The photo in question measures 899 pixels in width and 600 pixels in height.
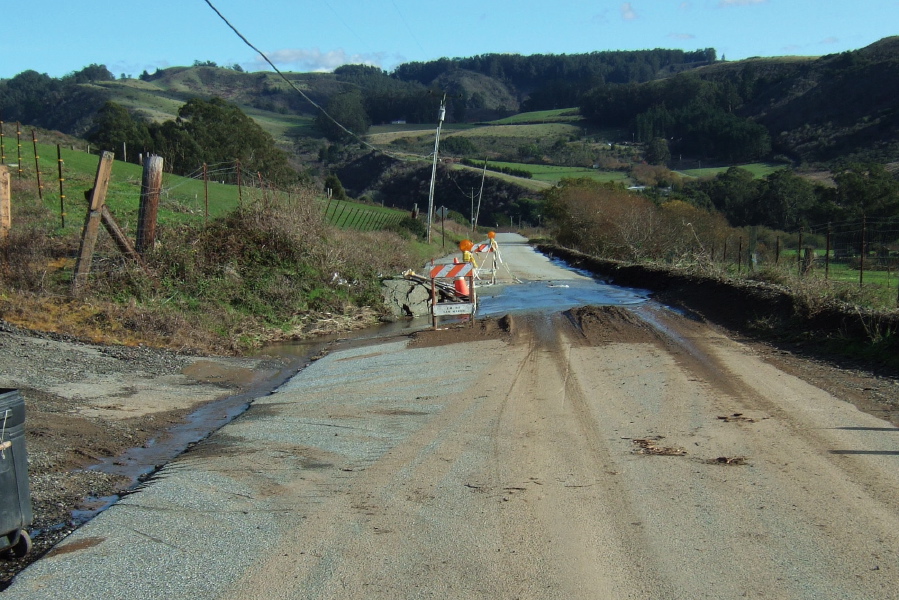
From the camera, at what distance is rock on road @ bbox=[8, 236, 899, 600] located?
497cm

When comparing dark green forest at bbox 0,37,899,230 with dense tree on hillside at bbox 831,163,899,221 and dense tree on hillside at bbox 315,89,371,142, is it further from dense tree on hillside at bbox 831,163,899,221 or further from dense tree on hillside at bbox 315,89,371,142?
dense tree on hillside at bbox 315,89,371,142

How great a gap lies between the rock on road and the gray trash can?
27cm

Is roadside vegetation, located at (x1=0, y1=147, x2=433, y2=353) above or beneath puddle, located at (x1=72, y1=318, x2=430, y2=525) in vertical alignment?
above

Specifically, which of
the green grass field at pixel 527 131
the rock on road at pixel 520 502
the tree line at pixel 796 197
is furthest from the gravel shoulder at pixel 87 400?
the green grass field at pixel 527 131

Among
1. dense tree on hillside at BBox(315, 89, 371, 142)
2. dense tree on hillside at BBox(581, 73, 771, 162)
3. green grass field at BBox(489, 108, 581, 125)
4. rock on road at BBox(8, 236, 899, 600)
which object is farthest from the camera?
green grass field at BBox(489, 108, 581, 125)

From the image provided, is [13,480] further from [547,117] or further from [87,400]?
[547,117]

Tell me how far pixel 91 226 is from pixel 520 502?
12.8 m

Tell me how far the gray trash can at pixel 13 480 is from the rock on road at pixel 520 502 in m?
0.27

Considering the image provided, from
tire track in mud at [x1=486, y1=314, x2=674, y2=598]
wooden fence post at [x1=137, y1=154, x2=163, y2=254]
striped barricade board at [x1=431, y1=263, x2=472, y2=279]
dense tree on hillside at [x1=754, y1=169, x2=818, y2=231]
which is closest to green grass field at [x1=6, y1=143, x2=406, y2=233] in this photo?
wooden fence post at [x1=137, y1=154, x2=163, y2=254]

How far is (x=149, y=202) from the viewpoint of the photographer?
709 inches

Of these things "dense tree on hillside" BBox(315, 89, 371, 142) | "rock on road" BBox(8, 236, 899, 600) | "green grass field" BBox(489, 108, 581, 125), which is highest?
"green grass field" BBox(489, 108, 581, 125)

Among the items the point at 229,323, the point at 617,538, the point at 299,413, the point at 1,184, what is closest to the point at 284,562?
the point at 617,538

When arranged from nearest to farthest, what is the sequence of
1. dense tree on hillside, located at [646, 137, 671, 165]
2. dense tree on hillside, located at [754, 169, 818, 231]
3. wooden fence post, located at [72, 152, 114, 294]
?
wooden fence post, located at [72, 152, 114, 294]
dense tree on hillside, located at [754, 169, 818, 231]
dense tree on hillside, located at [646, 137, 671, 165]

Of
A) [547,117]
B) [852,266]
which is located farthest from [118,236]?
[547,117]
